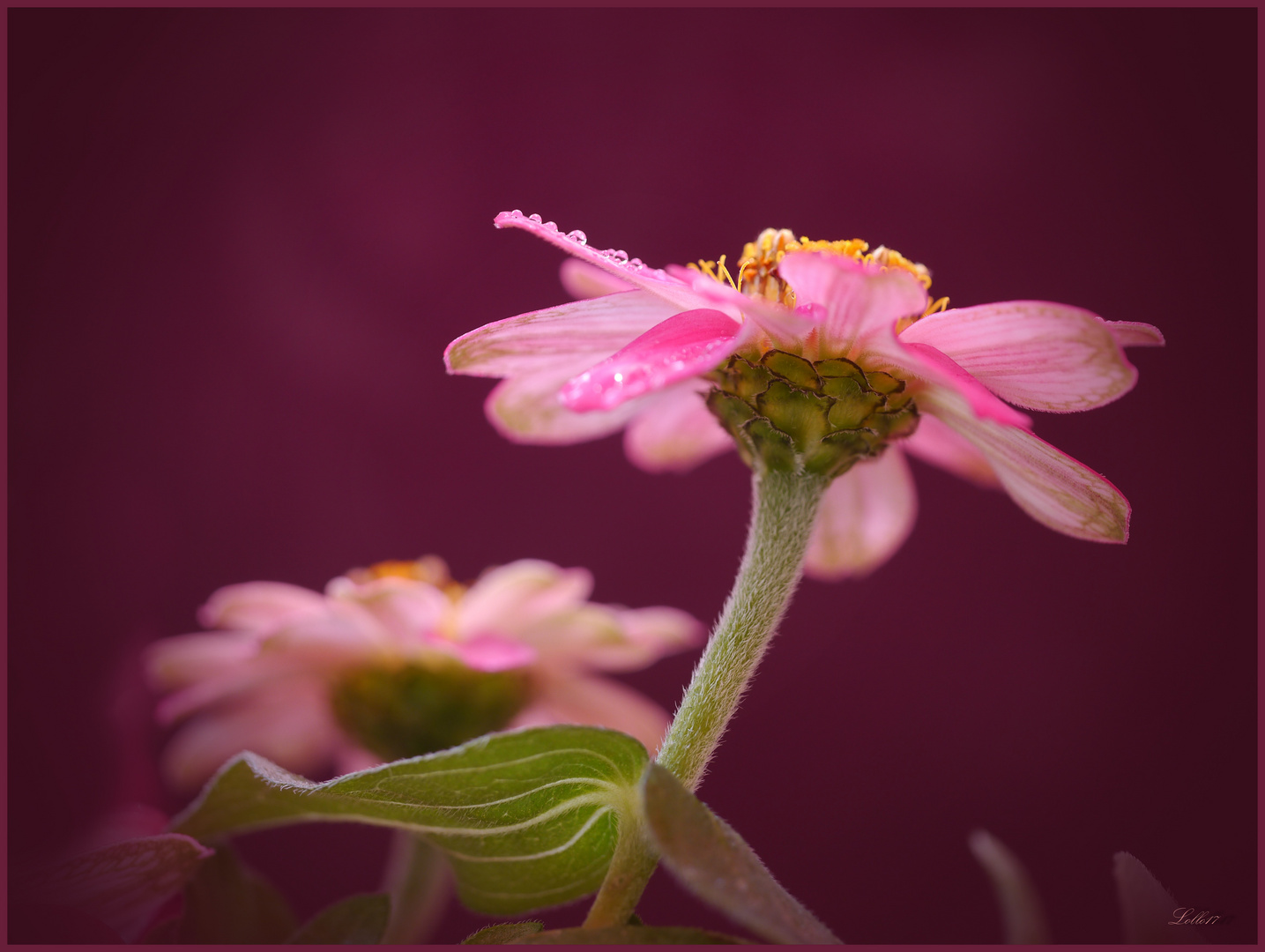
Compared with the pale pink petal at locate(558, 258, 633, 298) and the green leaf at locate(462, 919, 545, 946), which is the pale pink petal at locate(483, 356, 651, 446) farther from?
the green leaf at locate(462, 919, 545, 946)

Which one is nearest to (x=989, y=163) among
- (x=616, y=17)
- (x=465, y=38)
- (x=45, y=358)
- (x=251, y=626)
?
(x=616, y=17)

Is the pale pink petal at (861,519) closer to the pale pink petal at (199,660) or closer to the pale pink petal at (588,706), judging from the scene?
the pale pink petal at (588,706)

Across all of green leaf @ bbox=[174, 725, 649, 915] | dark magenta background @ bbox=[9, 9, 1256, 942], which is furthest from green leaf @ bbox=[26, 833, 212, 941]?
dark magenta background @ bbox=[9, 9, 1256, 942]

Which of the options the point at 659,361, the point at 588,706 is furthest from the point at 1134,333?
the point at 588,706

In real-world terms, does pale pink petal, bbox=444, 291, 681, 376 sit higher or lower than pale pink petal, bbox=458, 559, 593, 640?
higher

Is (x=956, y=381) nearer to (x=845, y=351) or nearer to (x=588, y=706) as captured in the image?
(x=845, y=351)

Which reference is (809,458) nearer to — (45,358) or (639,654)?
(639,654)
